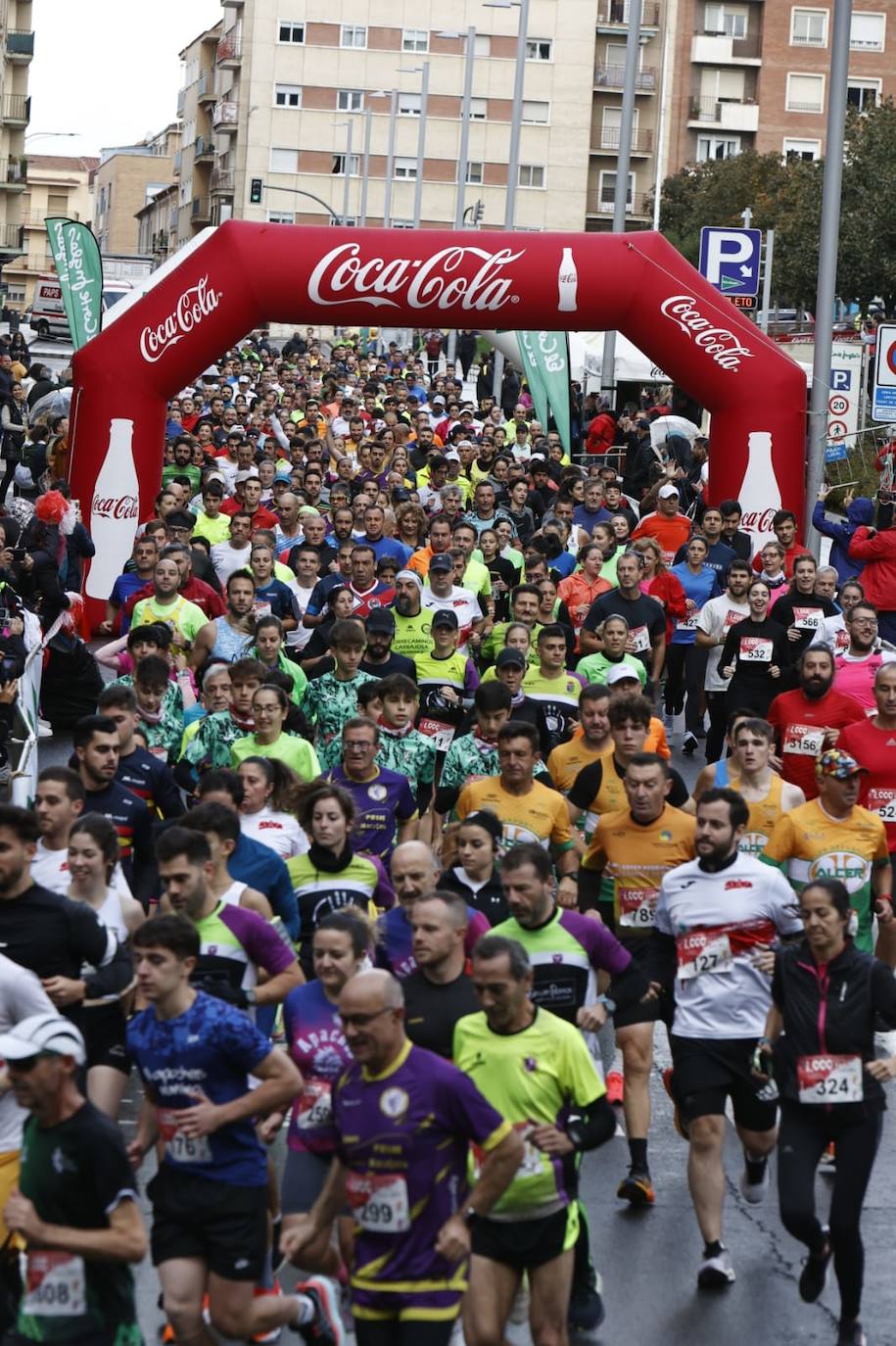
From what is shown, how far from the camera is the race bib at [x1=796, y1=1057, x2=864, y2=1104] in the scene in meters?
7.62

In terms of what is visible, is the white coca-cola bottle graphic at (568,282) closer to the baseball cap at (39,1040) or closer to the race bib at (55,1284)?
the baseball cap at (39,1040)

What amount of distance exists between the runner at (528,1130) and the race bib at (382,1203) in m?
0.49

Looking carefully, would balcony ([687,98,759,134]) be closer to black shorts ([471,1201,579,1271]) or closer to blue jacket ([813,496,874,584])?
blue jacket ([813,496,874,584])

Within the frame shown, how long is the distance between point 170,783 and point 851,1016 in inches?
129

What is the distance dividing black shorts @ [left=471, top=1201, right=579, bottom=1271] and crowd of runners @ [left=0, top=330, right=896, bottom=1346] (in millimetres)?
10

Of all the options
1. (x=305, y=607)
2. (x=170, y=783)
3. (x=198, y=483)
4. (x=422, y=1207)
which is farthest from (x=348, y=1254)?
(x=198, y=483)

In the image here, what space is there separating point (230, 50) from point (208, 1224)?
10531 cm

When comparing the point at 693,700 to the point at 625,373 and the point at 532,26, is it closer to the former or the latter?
the point at 625,373

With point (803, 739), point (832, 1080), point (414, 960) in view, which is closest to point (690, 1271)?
point (832, 1080)

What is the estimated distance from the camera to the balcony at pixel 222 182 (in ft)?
346

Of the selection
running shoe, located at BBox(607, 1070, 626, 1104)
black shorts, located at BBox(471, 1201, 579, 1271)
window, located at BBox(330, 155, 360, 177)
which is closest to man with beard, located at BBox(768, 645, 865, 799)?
running shoe, located at BBox(607, 1070, 626, 1104)

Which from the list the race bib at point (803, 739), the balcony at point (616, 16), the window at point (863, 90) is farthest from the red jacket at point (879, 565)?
the balcony at point (616, 16)

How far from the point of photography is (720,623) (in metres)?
15.7

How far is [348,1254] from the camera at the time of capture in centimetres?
652
